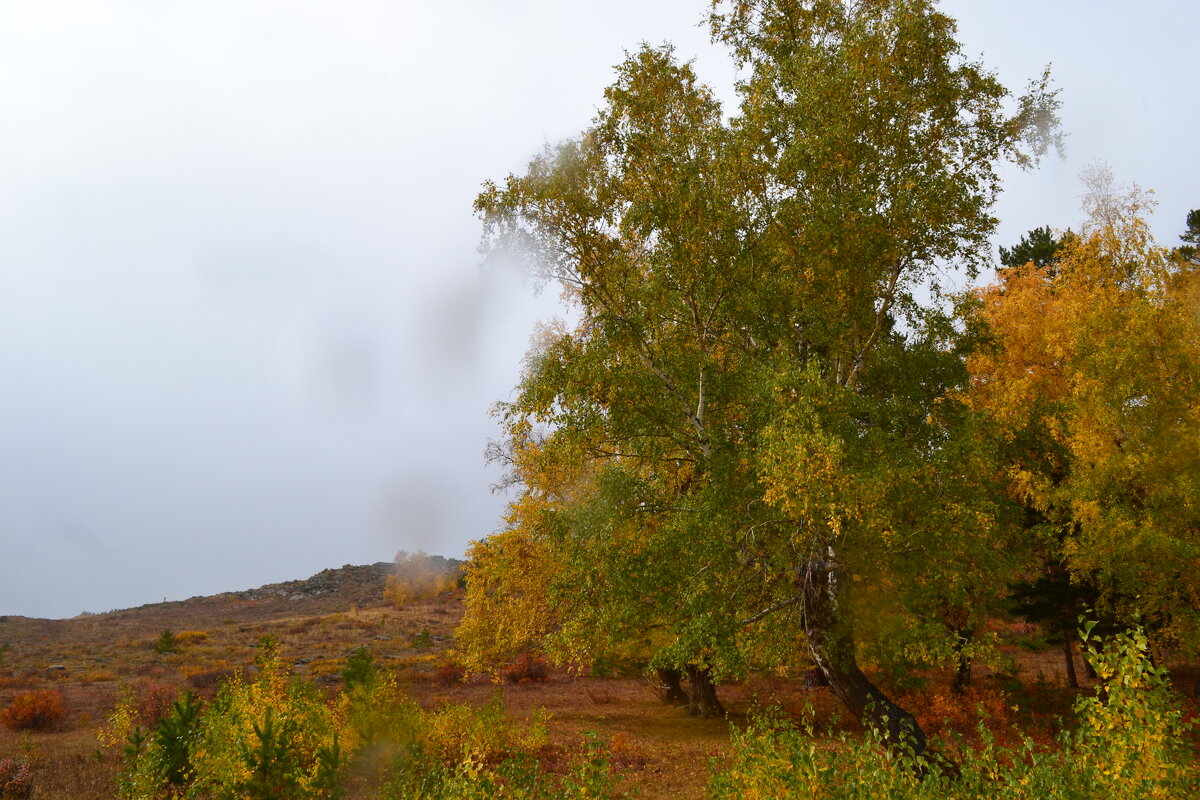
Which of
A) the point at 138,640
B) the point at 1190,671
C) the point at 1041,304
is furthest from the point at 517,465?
the point at 138,640

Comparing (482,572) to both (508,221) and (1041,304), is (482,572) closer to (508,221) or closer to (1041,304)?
(508,221)

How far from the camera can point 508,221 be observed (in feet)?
45.0

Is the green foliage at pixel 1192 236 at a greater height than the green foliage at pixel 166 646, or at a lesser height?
greater

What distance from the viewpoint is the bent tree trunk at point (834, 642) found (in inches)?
461

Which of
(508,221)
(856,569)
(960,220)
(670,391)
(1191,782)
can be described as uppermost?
(508,221)

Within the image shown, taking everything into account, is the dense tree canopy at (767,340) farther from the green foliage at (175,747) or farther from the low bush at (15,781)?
the low bush at (15,781)

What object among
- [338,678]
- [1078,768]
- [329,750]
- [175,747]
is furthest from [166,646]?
[1078,768]

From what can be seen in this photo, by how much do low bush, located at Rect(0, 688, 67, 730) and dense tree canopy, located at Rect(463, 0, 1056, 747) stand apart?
17265mm

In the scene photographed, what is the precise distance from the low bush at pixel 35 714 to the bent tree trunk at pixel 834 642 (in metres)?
21.8

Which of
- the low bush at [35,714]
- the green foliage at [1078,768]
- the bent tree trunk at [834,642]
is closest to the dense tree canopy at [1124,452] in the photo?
the bent tree trunk at [834,642]

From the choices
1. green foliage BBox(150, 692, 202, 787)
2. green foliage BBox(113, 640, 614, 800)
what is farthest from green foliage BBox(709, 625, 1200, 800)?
green foliage BBox(150, 692, 202, 787)

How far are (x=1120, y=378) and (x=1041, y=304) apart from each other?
7.36m

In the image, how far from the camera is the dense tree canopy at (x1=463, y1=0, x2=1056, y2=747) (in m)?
11.0

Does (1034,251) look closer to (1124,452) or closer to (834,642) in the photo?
(1124,452)
